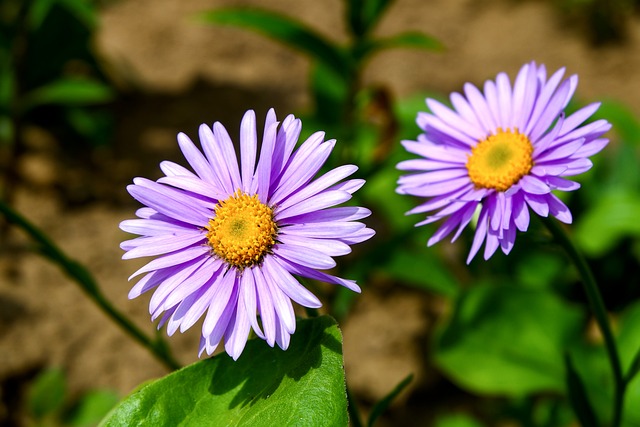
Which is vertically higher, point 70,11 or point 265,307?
point 70,11

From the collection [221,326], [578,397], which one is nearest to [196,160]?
[221,326]

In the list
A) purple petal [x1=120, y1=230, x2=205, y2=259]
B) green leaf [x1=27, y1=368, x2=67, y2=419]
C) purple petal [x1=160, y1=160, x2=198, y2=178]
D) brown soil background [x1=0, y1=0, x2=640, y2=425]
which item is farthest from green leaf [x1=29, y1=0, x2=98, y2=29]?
purple petal [x1=120, y1=230, x2=205, y2=259]

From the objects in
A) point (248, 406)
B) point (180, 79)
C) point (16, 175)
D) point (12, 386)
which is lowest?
point (12, 386)

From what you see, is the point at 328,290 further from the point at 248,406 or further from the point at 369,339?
the point at 248,406

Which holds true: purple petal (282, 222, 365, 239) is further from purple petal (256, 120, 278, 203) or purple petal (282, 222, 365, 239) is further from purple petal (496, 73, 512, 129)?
purple petal (496, 73, 512, 129)

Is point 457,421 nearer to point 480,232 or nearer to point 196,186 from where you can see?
point 480,232

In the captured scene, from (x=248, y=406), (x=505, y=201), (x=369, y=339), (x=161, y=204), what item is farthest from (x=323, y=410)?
(x=369, y=339)
